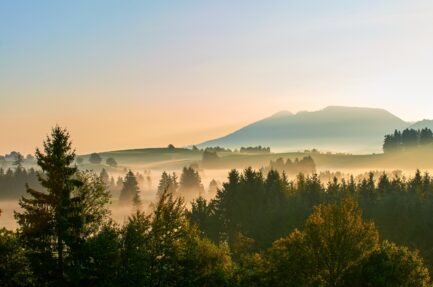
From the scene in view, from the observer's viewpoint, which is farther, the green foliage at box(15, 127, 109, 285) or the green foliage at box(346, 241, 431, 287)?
the green foliage at box(346, 241, 431, 287)

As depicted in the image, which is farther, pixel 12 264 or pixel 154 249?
pixel 12 264

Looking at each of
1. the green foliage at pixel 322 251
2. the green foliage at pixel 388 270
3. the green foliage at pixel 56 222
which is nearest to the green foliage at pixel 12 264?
the green foliage at pixel 56 222

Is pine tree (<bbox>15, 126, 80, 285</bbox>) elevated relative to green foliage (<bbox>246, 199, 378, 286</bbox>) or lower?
elevated

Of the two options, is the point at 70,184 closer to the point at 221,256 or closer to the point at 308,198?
the point at 221,256

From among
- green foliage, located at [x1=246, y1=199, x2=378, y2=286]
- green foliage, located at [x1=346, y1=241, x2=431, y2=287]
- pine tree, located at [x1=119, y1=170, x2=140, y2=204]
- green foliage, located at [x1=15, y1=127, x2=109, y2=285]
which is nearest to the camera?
green foliage, located at [x1=15, y1=127, x2=109, y2=285]

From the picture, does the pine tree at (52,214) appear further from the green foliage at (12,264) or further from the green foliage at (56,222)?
the green foliage at (12,264)

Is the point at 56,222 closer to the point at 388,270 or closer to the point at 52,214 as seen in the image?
the point at 52,214

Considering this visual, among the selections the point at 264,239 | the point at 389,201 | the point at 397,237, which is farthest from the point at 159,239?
the point at 389,201

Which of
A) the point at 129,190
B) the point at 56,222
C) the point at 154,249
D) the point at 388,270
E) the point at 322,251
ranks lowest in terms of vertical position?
the point at 129,190

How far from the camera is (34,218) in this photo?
36.8 m

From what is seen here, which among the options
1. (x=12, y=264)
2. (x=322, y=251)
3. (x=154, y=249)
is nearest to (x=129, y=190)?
(x=322, y=251)

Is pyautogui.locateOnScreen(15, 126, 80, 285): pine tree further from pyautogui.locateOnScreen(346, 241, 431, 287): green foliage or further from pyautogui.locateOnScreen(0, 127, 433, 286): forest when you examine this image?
pyautogui.locateOnScreen(346, 241, 431, 287): green foliage

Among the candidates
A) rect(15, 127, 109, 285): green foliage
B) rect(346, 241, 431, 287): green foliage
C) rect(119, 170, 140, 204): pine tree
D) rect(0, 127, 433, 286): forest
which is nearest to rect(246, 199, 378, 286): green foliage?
rect(0, 127, 433, 286): forest

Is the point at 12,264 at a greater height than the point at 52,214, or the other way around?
the point at 52,214
